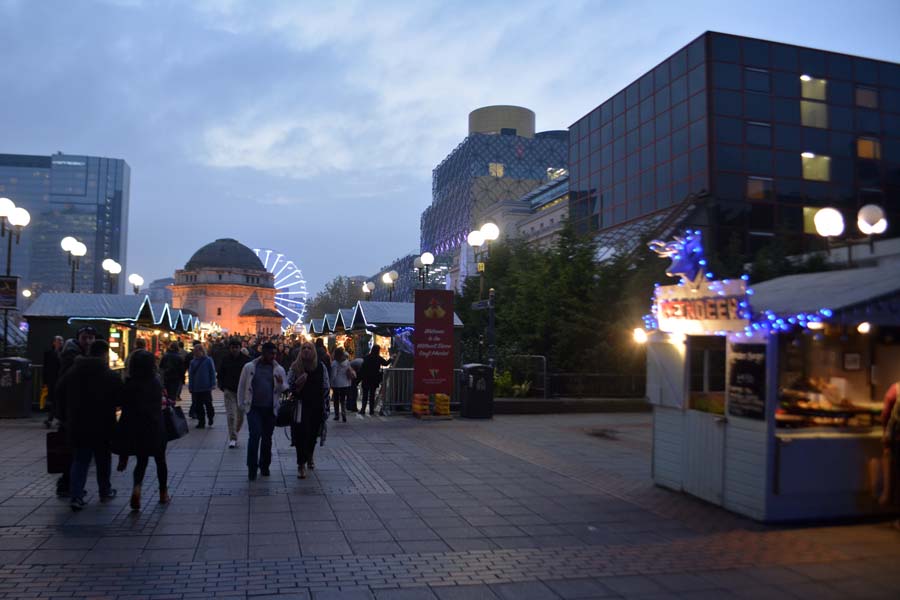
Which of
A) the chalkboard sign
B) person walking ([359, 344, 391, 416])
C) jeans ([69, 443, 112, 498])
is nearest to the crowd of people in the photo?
jeans ([69, 443, 112, 498])

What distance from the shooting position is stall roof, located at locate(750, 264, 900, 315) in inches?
303

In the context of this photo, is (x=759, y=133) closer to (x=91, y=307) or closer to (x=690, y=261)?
(x=91, y=307)

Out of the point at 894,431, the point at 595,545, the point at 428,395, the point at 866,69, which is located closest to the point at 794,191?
the point at 866,69

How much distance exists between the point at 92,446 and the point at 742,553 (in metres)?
6.49

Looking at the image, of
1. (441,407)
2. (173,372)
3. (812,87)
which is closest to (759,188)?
(812,87)

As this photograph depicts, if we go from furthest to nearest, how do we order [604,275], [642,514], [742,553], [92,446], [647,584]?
1. [604,275]
2. [642,514]
3. [92,446]
4. [742,553]
5. [647,584]

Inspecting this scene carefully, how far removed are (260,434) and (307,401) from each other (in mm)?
741

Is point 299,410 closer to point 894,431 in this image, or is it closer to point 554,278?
point 894,431

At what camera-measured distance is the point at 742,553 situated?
22.6 feet

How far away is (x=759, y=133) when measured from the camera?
3616 centimetres

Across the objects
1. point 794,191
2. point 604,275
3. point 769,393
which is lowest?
point 769,393

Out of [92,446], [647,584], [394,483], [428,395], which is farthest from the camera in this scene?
[428,395]

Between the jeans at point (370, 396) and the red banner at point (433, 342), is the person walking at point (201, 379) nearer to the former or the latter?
the jeans at point (370, 396)

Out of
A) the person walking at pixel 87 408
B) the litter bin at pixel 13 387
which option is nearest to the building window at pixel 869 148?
the litter bin at pixel 13 387
